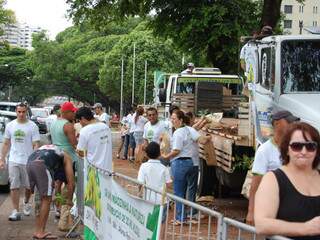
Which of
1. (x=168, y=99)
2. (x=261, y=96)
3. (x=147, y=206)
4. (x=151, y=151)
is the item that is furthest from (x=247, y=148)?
(x=168, y=99)

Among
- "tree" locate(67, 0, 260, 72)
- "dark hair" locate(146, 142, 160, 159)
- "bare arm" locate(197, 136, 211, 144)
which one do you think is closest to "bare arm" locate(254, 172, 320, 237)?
"dark hair" locate(146, 142, 160, 159)

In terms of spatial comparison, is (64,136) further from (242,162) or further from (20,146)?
(242,162)

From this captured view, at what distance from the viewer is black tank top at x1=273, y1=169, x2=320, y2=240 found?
3.99 m

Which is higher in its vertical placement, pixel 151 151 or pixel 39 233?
pixel 151 151

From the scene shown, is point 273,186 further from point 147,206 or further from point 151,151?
point 151,151

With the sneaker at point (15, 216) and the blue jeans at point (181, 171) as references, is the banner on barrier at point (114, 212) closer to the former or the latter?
the blue jeans at point (181, 171)

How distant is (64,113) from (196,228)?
453 centimetres

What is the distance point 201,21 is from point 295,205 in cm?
1757

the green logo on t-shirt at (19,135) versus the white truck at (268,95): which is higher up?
the white truck at (268,95)

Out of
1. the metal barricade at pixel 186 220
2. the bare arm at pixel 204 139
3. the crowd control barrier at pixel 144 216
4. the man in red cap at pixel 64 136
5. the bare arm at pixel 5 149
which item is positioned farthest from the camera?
the bare arm at pixel 204 139

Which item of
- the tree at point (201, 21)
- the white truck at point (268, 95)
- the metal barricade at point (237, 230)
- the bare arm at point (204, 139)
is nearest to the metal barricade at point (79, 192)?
the white truck at point (268, 95)

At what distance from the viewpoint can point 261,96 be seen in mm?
9852

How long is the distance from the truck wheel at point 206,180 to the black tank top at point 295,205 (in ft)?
27.3

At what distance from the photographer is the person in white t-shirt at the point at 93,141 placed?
29.5ft
